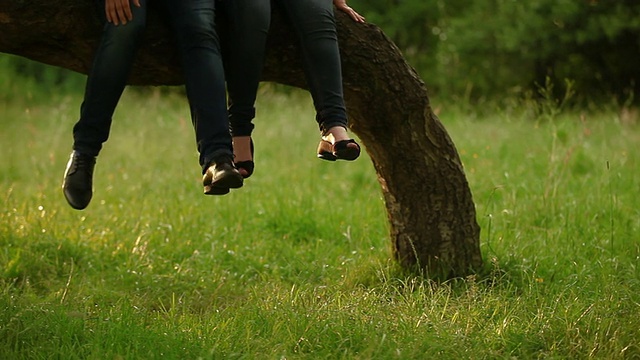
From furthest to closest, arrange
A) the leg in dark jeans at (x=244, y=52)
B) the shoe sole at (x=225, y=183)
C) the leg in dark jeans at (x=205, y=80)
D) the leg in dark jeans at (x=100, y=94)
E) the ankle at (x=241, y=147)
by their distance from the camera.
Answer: the ankle at (x=241, y=147) < the leg in dark jeans at (x=244, y=52) < the leg in dark jeans at (x=100, y=94) < the leg in dark jeans at (x=205, y=80) < the shoe sole at (x=225, y=183)

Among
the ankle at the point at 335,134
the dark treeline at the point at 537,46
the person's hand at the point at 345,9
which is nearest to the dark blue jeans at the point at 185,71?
the ankle at the point at 335,134

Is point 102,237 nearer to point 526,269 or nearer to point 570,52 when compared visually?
point 526,269

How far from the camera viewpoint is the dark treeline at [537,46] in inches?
501

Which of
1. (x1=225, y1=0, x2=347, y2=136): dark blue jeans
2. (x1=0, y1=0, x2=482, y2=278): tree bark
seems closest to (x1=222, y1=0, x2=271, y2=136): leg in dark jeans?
(x1=225, y1=0, x2=347, y2=136): dark blue jeans

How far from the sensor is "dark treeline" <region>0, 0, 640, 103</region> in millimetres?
12758

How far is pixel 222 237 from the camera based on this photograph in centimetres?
547

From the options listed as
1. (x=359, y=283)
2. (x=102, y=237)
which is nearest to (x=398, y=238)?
(x=359, y=283)

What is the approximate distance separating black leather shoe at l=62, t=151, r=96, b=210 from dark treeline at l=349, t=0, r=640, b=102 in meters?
8.71

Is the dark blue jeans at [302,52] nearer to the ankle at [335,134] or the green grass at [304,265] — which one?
the ankle at [335,134]

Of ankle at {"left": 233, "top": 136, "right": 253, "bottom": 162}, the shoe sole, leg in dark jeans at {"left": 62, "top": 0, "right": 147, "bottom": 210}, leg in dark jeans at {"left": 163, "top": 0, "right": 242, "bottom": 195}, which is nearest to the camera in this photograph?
the shoe sole

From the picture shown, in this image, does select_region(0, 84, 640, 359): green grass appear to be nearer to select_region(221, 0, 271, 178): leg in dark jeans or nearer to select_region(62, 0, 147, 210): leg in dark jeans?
select_region(62, 0, 147, 210): leg in dark jeans

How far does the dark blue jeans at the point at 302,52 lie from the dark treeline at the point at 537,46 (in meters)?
8.19

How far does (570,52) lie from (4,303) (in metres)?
11.9

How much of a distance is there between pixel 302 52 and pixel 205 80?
51 centimetres
